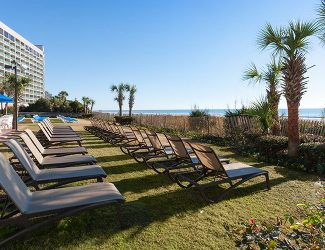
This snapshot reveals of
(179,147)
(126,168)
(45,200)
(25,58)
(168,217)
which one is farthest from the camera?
(25,58)

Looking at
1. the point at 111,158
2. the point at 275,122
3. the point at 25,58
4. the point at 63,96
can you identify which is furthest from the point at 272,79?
the point at 25,58

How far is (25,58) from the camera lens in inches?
4316

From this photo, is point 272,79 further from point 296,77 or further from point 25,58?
point 25,58

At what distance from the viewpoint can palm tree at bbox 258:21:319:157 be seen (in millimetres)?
8132

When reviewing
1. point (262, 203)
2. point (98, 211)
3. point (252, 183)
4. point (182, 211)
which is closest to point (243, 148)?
point (252, 183)

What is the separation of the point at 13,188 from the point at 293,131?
7568mm

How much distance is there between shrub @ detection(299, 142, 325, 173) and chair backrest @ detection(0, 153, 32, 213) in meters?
6.39

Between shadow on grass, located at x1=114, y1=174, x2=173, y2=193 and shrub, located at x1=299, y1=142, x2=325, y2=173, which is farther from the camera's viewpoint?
shrub, located at x1=299, y1=142, x2=325, y2=173

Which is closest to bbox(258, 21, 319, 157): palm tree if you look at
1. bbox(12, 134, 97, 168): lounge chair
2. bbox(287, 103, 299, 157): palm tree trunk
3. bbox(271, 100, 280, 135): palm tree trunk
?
bbox(287, 103, 299, 157): palm tree trunk

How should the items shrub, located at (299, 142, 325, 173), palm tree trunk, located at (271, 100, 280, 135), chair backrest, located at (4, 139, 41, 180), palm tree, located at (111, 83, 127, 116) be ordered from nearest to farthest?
chair backrest, located at (4, 139, 41, 180) < shrub, located at (299, 142, 325, 173) < palm tree trunk, located at (271, 100, 280, 135) < palm tree, located at (111, 83, 127, 116)

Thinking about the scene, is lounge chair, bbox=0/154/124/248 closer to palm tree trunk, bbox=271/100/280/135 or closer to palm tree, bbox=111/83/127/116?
palm tree trunk, bbox=271/100/280/135

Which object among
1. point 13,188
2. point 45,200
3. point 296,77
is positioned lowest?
point 45,200

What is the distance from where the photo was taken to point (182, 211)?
4223 mm

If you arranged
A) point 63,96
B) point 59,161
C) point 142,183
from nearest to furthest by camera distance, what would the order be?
point 59,161 < point 142,183 < point 63,96
